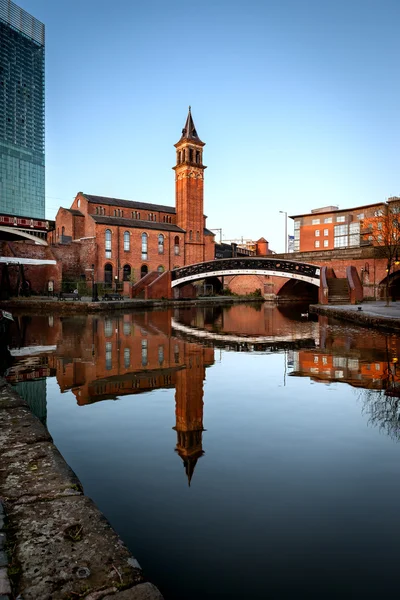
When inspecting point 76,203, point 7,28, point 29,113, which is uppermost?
point 7,28

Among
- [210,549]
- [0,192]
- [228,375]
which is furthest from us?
[0,192]

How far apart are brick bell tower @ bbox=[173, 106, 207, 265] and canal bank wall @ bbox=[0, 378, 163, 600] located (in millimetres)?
51846

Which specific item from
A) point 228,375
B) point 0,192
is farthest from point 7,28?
point 228,375

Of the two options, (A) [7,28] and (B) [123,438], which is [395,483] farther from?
(A) [7,28]

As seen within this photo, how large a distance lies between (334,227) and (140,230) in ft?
92.7

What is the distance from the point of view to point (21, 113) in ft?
433

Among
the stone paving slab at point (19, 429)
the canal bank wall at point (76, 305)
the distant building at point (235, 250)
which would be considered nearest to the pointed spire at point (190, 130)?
the distant building at point (235, 250)

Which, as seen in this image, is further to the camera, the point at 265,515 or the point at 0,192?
the point at 0,192

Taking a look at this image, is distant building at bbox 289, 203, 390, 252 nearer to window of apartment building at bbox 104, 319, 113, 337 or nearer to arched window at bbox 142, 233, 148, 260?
arched window at bbox 142, 233, 148, 260

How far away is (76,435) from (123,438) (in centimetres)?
66

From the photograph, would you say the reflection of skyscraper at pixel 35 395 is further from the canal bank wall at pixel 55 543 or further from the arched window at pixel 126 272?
the arched window at pixel 126 272

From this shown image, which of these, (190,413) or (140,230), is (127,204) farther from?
(190,413)

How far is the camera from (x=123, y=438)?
540 cm

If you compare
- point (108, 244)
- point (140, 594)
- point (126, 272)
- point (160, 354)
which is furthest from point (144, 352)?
point (126, 272)
